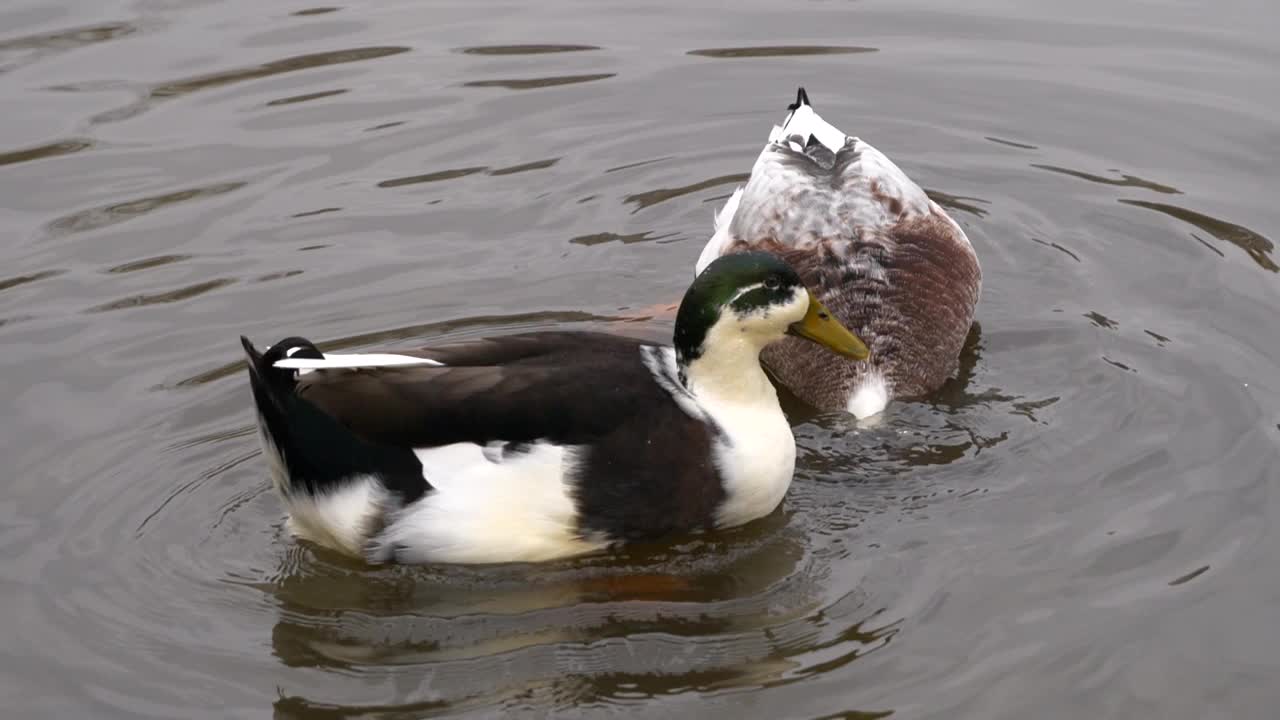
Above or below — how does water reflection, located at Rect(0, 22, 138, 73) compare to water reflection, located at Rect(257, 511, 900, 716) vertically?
above

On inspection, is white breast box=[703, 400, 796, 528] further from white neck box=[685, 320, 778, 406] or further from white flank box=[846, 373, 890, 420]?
white flank box=[846, 373, 890, 420]

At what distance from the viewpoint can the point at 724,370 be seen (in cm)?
638

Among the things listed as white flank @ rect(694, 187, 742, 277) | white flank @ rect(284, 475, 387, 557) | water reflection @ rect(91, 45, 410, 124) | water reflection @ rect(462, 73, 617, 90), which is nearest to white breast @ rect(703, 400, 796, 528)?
white flank @ rect(284, 475, 387, 557)

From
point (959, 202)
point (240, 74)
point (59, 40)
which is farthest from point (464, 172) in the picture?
point (59, 40)

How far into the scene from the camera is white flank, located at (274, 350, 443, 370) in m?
5.81

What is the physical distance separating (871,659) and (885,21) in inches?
269

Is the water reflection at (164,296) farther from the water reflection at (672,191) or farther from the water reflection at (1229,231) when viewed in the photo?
the water reflection at (1229,231)

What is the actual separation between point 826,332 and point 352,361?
1.92 m

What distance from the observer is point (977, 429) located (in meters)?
7.24

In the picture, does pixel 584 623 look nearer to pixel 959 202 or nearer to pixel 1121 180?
pixel 959 202

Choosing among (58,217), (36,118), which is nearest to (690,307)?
(58,217)

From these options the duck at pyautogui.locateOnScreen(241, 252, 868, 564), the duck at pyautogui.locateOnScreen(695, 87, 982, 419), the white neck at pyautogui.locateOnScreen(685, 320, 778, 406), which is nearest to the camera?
the duck at pyautogui.locateOnScreen(241, 252, 868, 564)

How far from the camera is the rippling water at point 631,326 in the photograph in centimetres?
579

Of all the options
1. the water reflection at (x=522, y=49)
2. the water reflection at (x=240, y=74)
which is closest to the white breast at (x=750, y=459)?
the water reflection at (x=522, y=49)
